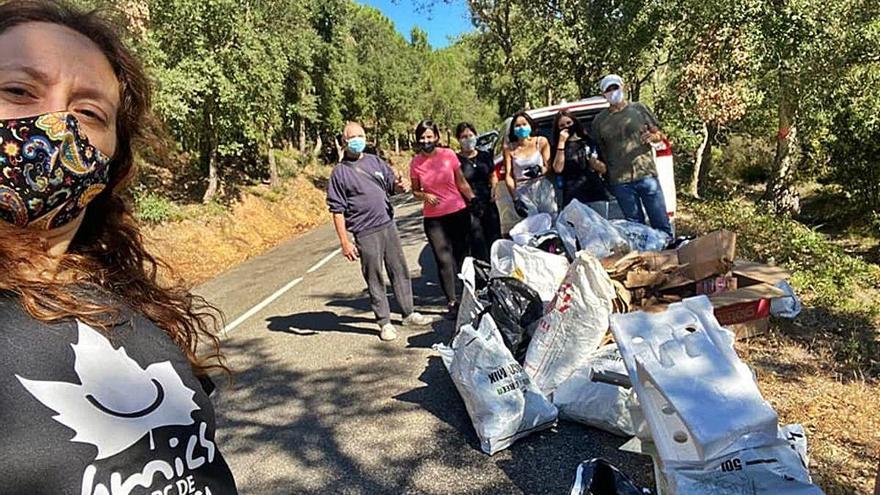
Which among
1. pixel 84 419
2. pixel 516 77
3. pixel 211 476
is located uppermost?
pixel 516 77

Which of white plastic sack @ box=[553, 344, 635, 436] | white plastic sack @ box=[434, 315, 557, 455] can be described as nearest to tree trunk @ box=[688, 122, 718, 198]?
white plastic sack @ box=[553, 344, 635, 436]

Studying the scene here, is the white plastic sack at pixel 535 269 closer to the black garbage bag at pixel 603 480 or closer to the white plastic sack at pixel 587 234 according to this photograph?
the white plastic sack at pixel 587 234

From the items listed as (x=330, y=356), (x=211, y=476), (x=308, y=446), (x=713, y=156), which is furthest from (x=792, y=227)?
(x=713, y=156)

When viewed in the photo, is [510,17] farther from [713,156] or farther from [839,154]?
[713,156]

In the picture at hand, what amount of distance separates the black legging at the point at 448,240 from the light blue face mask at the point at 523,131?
1.06 metres

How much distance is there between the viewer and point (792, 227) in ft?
27.2

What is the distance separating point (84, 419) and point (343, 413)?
2.96 metres

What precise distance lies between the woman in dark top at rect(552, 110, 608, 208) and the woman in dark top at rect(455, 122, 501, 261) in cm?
76

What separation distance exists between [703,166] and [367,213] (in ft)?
58.1

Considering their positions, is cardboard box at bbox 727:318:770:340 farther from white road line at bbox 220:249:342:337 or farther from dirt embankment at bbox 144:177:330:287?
dirt embankment at bbox 144:177:330:287

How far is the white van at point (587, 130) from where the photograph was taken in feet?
18.8

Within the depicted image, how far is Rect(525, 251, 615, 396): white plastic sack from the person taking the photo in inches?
134

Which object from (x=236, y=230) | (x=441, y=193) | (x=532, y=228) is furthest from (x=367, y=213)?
(x=236, y=230)

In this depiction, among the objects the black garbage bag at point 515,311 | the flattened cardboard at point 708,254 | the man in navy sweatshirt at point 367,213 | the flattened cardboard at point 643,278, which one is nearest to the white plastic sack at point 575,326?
the black garbage bag at point 515,311
